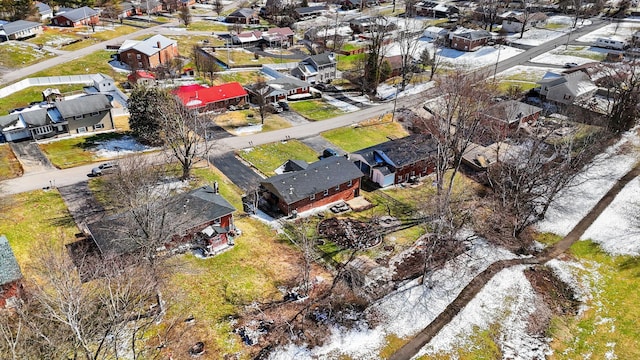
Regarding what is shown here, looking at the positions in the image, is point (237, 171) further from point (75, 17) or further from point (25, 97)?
point (75, 17)

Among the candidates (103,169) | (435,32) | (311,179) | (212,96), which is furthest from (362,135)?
(435,32)

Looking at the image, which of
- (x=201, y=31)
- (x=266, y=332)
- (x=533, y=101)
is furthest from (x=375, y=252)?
(x=201, y=31)

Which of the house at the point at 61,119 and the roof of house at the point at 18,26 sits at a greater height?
the roof of house at the point at 18,26

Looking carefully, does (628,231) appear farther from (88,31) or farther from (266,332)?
(88,31)

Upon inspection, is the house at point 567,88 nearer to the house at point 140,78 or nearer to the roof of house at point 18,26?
the house at point 140,78

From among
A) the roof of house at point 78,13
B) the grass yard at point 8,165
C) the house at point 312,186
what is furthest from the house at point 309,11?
the grass yard at point 8,165

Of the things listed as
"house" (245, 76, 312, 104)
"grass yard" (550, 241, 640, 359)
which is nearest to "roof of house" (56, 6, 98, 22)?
"house" (245, 76, 312, 104)

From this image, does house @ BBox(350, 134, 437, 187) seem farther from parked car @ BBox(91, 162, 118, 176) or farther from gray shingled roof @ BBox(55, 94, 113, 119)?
gray shingled roof @ BBox(55, 94, 113, 119)
